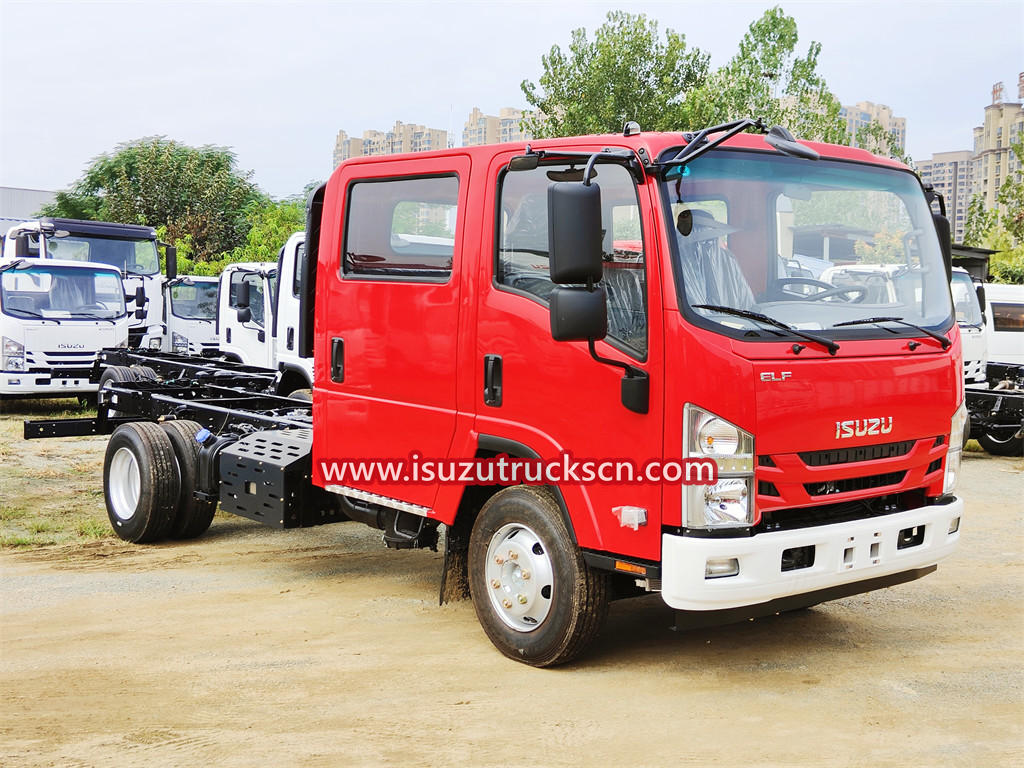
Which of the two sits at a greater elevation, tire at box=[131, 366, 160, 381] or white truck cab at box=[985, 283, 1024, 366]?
white truck cab at box=[985, 283, 1024, 366]

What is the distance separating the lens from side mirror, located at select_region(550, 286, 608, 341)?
179 inches

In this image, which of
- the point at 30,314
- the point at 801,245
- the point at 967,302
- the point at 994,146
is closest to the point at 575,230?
the point at 801,245

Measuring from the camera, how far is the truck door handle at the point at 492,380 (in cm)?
532

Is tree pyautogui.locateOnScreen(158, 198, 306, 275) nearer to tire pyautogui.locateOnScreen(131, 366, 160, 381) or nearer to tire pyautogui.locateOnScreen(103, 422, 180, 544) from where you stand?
tire pyautogui.locateOnScreen(131, 366, 160, 381)

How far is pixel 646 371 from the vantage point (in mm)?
4695

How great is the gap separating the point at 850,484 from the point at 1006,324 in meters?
15.3

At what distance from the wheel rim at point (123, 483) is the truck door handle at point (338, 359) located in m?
2.55

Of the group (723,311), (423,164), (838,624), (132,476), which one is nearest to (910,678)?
(838,624)

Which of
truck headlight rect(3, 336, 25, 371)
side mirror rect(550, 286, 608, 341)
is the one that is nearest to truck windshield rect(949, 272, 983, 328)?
side mirror rect(550, 286, 608, 341)

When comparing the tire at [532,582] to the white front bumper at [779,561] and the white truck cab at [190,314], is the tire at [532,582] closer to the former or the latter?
the white front bumper at [779,561]

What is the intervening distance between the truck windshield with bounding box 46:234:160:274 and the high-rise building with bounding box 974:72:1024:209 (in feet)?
274

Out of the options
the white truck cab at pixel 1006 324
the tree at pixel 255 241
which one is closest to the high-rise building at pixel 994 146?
the tree at pixel 255 241

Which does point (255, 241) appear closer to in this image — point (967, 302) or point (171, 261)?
point (171, 261)

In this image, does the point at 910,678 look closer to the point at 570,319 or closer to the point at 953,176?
the point at 570,319
